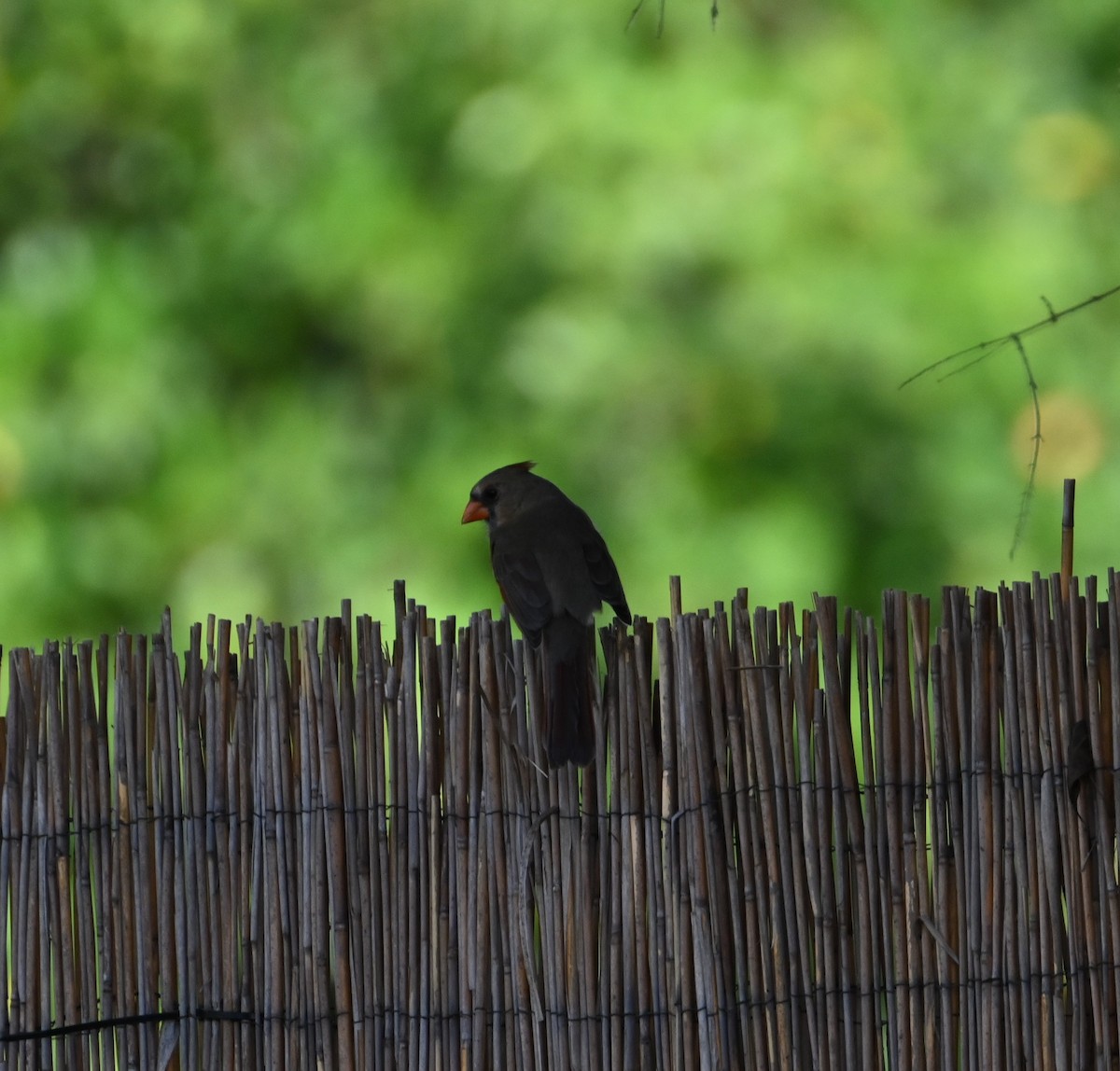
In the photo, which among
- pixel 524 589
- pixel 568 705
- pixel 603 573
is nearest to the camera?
pixel 568 705

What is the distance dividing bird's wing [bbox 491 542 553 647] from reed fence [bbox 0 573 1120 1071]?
33 cm

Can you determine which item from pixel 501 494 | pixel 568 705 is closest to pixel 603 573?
pixel 501 494

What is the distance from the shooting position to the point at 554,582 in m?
3.57

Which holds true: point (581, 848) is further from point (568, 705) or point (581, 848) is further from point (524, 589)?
point (524, 589)

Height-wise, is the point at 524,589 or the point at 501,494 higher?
the point at 501,494

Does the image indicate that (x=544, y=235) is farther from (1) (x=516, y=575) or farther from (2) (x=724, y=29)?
(1) (x=516, y=575)

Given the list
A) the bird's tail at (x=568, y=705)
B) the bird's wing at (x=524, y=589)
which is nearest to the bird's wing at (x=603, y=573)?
the bird's wing at (x=524, y=589)

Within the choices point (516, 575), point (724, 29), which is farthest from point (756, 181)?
point (516, 575)

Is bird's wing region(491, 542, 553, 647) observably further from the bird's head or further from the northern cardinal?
the bird's head

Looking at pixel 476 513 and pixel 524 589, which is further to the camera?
pixel 476 513

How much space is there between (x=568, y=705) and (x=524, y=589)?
74cm

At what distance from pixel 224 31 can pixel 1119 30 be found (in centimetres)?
330

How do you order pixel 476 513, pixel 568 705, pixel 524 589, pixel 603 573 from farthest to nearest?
pixel 476 513, pixel 603 573, pixel 524 589, pixel 568 705

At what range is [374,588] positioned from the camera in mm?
5887
